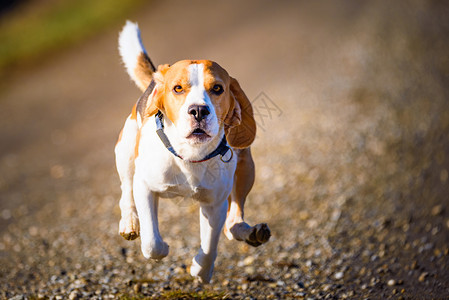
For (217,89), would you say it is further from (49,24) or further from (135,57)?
(49,24)

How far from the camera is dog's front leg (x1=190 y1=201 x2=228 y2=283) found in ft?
16.3

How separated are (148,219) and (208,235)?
0.59 meters

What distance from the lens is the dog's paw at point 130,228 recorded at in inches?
199

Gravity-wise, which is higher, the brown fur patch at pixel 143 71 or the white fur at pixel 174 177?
the brown fur patch at pixel 143 71

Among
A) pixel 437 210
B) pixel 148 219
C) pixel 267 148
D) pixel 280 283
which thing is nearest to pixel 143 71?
pixel 148 219

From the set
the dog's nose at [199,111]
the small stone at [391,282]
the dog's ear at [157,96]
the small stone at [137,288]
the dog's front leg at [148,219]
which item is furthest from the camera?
the small stone at [391,282]

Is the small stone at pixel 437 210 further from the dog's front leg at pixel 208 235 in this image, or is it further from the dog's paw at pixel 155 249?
the dog's paw at pixel 155 249

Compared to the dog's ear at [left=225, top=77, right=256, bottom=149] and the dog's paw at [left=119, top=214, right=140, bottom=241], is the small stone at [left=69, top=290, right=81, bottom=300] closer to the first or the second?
the dog's paw at [left=119, top=214, right=140, bottom=241]

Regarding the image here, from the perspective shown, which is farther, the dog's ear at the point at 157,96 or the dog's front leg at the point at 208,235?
the dog's front leg at the point at 208,235

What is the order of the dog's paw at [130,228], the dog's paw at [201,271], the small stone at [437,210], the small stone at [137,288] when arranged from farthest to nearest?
the small stone at [437,210]
the small stone at [137,288]
the dog's paw at [201,271]
the dog's paw at [130,228]

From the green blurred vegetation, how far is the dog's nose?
50.6 ft

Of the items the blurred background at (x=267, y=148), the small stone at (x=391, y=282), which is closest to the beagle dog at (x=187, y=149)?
the blurred background at (x=267, y=148)

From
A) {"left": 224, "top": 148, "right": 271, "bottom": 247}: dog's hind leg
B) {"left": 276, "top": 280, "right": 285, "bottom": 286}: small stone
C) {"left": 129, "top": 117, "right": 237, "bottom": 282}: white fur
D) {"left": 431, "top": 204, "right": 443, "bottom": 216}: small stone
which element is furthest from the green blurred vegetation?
{"left": 129, "top": 117, "right": 237, "bottom": 282}: white fur

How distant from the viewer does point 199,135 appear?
410 centimetres
